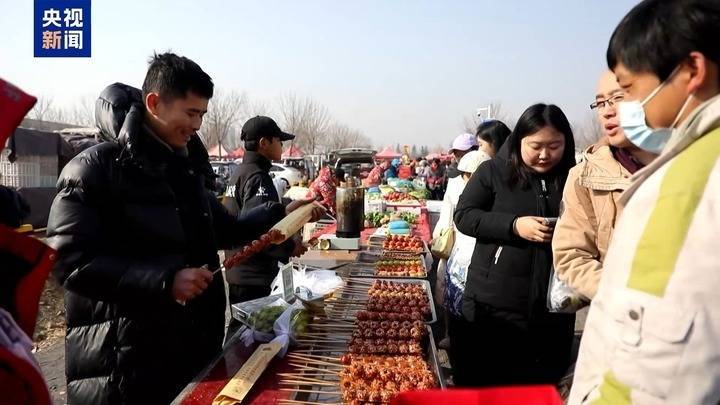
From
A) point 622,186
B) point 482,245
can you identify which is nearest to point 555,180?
point 482,245

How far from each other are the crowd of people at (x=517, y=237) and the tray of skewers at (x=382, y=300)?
0.29m

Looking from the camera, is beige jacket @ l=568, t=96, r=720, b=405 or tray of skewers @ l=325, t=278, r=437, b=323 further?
tray of skewers @ l=325, t=278, r=437, b=323

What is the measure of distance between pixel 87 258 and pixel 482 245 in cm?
226

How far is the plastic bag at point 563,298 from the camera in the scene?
8.27ft

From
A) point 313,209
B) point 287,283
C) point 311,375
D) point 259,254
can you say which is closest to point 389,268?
point 259,254

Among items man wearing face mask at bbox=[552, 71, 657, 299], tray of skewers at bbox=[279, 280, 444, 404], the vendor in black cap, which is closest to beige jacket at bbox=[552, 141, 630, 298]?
man wearing face mask at bbox=[552, 71, 657, 299]

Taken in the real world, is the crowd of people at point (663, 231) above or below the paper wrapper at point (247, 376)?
above

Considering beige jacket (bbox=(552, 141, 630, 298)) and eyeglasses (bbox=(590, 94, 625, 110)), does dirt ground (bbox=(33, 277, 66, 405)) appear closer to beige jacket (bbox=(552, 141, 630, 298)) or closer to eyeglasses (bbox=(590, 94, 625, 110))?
beige jacket (bbox=(552, 141, 630, 298))

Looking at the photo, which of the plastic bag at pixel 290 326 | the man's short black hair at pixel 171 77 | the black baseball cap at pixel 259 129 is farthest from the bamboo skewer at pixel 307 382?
the black baseball cap at pixel 259 129

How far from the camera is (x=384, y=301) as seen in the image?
3.34m

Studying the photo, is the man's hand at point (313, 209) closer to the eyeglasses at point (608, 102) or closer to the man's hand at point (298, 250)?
the man's hand at point (298, 250)

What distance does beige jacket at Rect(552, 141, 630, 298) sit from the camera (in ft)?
7.36

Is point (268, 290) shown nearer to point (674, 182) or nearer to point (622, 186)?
point (622, 186)

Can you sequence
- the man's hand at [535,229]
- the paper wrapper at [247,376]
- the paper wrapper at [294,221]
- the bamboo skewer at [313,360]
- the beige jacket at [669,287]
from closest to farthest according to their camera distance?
the beige jacket at [669,287] < the paper wrapper at [247,376] < the bamboo skewer at [313,360] < the man's hand at [535,229] < the paper wrapper at [294,221]
